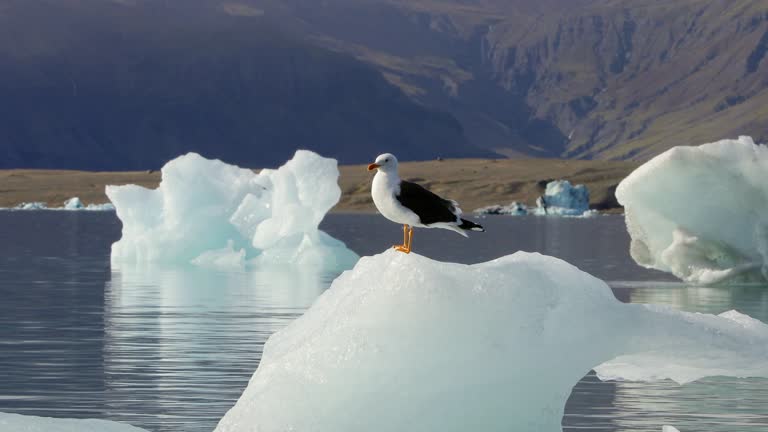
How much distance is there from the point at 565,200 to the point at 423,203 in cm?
12661

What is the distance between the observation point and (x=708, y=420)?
610 inches

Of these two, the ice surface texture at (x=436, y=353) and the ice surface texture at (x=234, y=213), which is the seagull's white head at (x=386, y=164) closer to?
the ice surface texture at (x=436, y=353)

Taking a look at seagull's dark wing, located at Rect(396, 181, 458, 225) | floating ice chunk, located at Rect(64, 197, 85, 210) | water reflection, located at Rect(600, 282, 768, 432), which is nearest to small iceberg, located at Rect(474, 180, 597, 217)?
floating ice chunk, located at Rect(64, 197, 85, 210)

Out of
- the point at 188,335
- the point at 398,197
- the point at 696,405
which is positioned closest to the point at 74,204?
the point at 188,335

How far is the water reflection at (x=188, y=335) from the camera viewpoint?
16.6 meters

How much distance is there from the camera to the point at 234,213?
4481 centimetres

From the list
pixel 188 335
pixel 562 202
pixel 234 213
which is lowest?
pixel 188 335

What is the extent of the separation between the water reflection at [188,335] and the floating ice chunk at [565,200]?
95594 mm

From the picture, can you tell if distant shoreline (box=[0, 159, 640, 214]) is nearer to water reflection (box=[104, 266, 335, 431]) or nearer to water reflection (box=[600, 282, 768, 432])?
water reflection (box=[104, 266, 335, 431])

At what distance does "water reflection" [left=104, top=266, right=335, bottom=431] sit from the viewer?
16594 mm

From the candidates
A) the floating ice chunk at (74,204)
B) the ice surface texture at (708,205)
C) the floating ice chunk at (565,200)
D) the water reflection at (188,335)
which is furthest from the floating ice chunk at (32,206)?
the ice surface texture at (708,205)

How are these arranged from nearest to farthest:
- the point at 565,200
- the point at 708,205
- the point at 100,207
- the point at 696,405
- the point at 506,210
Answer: the point at 696,405, the point at 708,205, the point at 565,200, the point at 506,210, the point at 100,207

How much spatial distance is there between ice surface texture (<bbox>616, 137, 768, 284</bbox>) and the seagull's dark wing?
19038 mm

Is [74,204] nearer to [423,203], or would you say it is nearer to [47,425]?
[423,203]
